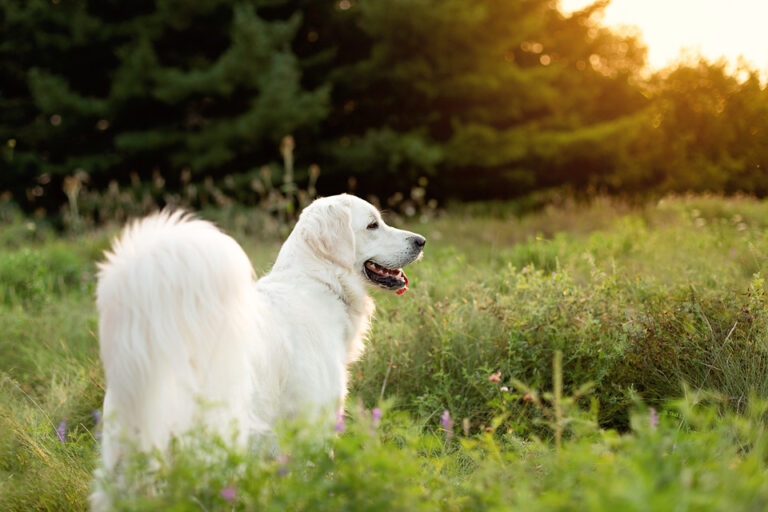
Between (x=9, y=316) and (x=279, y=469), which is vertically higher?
(x=279, y=469)

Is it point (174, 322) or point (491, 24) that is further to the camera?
point (491, 24)

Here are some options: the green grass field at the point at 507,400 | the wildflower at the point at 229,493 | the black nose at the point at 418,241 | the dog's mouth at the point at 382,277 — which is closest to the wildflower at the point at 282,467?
the green grass field at the point at 507,400

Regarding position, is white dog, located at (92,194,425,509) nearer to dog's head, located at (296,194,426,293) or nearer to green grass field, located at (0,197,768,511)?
green grass field, located at (0,197,768,511)

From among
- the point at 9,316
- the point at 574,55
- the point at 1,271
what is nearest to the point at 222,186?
the point at 1,271

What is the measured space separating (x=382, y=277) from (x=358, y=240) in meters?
0.28

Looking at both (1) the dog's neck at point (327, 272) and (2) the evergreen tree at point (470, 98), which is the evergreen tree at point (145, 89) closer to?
(2) the evergreen tree at point (470, 98)

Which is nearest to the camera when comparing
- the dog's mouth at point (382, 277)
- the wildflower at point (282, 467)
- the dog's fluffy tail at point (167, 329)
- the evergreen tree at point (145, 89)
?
the wildflower at point (282, 467)

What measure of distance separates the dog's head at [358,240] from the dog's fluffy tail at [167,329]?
4.14 feet

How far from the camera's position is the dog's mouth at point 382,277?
3889 millimetres

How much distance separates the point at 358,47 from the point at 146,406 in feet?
52.4

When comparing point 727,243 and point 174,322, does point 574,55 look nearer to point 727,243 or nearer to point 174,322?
point 727,243

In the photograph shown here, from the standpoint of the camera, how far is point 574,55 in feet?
61.8

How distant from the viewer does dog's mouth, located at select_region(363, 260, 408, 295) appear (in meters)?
3.89

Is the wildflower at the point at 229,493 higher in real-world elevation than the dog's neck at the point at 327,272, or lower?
lower
